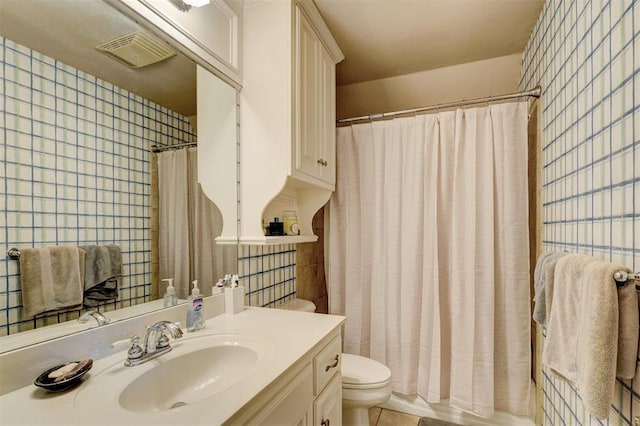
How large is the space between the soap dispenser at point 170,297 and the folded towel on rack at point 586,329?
4.46 feet

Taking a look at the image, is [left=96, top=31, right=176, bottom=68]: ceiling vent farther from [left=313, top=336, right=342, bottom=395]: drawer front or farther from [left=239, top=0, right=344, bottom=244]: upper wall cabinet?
[left=313, top=336, right=342, bottom=395]: drawer front

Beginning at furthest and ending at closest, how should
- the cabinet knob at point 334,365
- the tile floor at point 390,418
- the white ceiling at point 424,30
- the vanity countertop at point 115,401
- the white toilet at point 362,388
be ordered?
1. the tile floor at point 390,418
2. the white ceiling at point 424,30
3. the white toilet at point 362,388
4. the cabinet knob at point 334,365
5. the vanity countertop at point 115,401

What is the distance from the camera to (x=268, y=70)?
1498mm

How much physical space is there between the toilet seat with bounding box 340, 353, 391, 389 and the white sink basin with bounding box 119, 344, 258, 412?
0.72 metres

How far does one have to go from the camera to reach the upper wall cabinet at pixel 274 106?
1466mm

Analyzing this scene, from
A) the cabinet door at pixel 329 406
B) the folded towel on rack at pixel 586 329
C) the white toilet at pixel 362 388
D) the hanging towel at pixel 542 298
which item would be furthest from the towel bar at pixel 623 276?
the white toilet at pixel 362 388

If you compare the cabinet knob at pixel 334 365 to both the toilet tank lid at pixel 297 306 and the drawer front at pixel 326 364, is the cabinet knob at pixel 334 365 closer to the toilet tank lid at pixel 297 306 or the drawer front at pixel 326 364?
the drawer front at pixel 326 364

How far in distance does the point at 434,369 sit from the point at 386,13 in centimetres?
208

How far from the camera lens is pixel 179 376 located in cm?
100

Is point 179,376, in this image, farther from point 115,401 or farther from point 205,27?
point 205,27

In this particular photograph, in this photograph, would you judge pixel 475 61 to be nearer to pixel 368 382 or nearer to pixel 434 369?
pixel 434 369

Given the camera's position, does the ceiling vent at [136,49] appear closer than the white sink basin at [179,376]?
No

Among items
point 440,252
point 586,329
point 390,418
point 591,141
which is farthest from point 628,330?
point 390,418

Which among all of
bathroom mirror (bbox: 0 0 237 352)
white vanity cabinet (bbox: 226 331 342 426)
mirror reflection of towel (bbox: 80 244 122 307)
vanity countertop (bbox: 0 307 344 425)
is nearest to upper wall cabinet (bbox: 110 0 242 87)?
bathroom mirror (bbox: 0 0 237 352)
